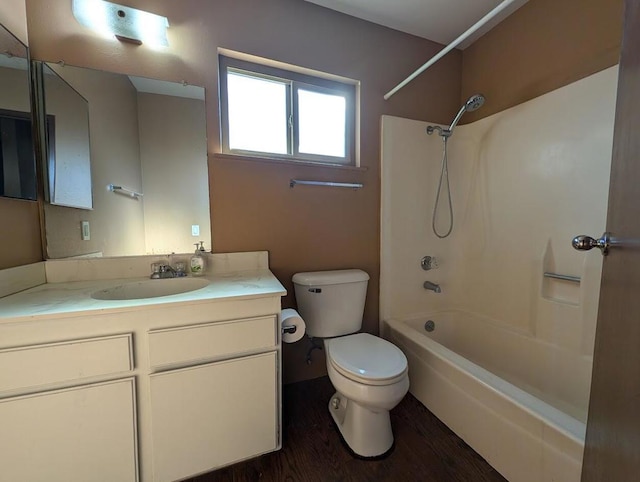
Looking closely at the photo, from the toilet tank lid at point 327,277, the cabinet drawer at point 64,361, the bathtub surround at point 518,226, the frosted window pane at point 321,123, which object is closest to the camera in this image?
the cabinet drawer at point 64,361

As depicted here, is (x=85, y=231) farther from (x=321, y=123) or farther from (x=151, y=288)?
(x=321, y=123)

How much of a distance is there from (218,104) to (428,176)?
1478 millimetres

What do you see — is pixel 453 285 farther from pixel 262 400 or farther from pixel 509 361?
pixel 262 400

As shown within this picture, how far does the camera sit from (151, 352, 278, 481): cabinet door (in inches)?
39.0

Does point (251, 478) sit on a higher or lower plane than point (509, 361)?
lower

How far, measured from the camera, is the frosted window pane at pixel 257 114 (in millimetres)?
1532

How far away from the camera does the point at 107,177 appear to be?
129 cm

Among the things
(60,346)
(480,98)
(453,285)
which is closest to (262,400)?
(60,346)

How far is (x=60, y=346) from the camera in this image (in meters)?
0.84

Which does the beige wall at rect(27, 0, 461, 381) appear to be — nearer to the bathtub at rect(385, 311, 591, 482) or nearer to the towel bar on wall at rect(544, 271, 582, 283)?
the bathtub at rect(385, 311, 591, 482)

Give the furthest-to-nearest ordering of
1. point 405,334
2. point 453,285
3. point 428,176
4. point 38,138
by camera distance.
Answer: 1. point 453,285
2. point 428,176
3. point 405,334
4. point 38,138

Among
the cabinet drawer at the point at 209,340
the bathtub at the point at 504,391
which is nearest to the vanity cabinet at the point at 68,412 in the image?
the cabinet drawer at the point at 209,340

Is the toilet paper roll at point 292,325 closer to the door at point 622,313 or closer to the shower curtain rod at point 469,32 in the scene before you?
the door at point 622,313

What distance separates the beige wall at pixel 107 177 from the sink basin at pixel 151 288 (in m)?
0.20
